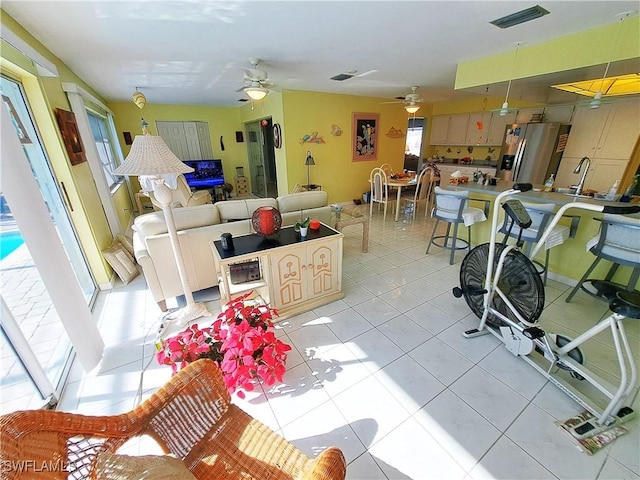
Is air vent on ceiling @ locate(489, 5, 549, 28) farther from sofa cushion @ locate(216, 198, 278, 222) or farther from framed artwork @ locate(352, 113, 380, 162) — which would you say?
framed artwork @ locate(352, 113, 380, 162)

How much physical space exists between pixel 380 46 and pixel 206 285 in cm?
294

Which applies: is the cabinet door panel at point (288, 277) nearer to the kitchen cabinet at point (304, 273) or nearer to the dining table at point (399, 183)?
the kitchen cabinet at point (304, 273)

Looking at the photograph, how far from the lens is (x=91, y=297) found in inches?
94.7

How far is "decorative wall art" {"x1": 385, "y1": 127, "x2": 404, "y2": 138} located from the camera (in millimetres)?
5956

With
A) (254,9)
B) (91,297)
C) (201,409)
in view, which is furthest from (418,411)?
(91,297)

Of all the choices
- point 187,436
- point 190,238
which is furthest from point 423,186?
point 187,436

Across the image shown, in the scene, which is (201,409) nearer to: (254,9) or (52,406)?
(52,406)

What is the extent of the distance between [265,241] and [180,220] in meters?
0.81

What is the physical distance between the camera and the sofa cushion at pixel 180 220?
2.09m

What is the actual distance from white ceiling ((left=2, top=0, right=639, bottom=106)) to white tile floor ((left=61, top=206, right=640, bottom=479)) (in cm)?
230

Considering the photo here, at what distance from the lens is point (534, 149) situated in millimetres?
4516

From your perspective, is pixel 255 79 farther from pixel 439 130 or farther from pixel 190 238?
pixel 439 130

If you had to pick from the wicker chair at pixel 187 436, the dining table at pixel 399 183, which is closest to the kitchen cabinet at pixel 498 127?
the dining table at pixel 399 183

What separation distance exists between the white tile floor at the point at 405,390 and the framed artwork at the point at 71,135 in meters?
1.45
